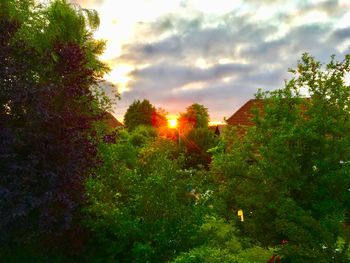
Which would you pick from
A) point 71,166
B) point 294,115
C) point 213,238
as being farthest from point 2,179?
point 294,115

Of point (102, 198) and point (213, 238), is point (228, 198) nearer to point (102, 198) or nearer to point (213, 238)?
point (213, 238)

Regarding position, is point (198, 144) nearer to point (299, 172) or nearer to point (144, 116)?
point (144, 116)

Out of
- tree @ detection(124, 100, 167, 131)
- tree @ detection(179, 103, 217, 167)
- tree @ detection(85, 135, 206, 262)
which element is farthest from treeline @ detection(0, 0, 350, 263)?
tree @ detection(124, 100, 167, 131)

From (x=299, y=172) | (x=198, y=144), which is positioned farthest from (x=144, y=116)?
(x=299, y=172)

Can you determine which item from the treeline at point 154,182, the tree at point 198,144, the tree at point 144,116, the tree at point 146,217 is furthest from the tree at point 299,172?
A: the tree at point 144,116

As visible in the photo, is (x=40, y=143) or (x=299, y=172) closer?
(x=40, y=143)

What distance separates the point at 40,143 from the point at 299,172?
6.61m

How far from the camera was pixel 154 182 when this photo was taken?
9953mm

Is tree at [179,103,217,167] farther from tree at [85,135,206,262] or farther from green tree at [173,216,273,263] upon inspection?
tree at [85,135,206,262]

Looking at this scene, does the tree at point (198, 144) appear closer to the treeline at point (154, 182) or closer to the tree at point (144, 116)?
the tree at point (144, 116)

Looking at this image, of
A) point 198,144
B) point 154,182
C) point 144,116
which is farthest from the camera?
point 144,116

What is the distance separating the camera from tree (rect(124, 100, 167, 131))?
61781 millimetres

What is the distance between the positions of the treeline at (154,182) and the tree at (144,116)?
4749cm

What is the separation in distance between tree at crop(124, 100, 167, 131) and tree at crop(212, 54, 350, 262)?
4839 cm
